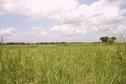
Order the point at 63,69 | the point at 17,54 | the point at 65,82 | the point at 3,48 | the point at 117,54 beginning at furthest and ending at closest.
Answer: the point at 117,54 → the point at 17,54 → the point at 3,48 → the point at 63,69 → the point at 65,82

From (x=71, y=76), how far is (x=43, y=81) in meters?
0.48

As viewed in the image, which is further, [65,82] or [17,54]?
[17,54]

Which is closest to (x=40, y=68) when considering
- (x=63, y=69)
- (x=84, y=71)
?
(x=63, y=69)

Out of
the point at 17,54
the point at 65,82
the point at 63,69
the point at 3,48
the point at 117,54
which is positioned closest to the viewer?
the point at 65,82

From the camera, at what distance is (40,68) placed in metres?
5.22

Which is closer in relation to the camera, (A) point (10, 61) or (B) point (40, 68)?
(B) point (40, 68)

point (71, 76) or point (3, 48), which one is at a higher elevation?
point (3, 48)

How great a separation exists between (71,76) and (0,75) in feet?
4.44

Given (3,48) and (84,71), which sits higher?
(3,48)

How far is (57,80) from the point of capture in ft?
15.0

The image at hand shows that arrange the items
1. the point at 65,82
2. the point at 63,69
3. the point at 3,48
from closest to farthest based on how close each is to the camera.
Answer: the point at 65,82
the point at 63,69
the point at 3,48

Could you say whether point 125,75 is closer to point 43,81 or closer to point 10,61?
point 43,81

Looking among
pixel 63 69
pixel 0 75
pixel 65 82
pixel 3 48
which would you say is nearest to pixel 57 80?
pixel 65 82

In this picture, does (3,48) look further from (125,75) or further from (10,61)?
(125,75)
